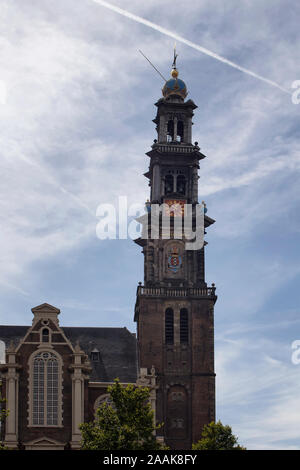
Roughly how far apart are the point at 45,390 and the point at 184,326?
17.0m

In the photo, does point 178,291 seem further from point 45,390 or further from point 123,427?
point 123,427

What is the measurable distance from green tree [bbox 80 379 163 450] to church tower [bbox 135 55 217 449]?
2357cm

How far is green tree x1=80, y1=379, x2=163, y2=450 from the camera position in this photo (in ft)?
Answer: 197

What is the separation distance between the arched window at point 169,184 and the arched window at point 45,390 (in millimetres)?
25268

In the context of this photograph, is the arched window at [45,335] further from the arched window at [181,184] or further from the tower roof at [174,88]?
the tower roof at [174,88]

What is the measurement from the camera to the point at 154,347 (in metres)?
87.9

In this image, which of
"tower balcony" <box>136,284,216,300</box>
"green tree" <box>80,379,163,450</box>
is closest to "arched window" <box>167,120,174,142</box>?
"tower balcony" <box>136,284,216,300</box>

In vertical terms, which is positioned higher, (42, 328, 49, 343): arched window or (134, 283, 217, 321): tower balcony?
(134, 283, 217, 321): tower balcony

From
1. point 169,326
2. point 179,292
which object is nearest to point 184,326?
point 169,326

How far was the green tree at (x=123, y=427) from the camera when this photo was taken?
197 feet

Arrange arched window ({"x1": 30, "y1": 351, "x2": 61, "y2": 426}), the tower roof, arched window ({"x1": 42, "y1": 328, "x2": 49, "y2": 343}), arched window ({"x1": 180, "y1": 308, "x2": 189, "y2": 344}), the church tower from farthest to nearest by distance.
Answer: the tower roof < arched window ({"x1": 180, "y1": 308, "x2": 189, "y2": 344}) < the church tower < arched window ({"x1": 42, "y1": 328, "x2": 49, "y2": 343}) < arched window ({"x1": 30, "y1": 351, "x2": 61, "y2": 426})

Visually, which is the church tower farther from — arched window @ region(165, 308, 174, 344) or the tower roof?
the tower roof

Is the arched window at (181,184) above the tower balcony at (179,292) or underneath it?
above

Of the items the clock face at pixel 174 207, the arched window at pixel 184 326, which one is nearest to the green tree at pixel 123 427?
the arched window at pixel 184 326
